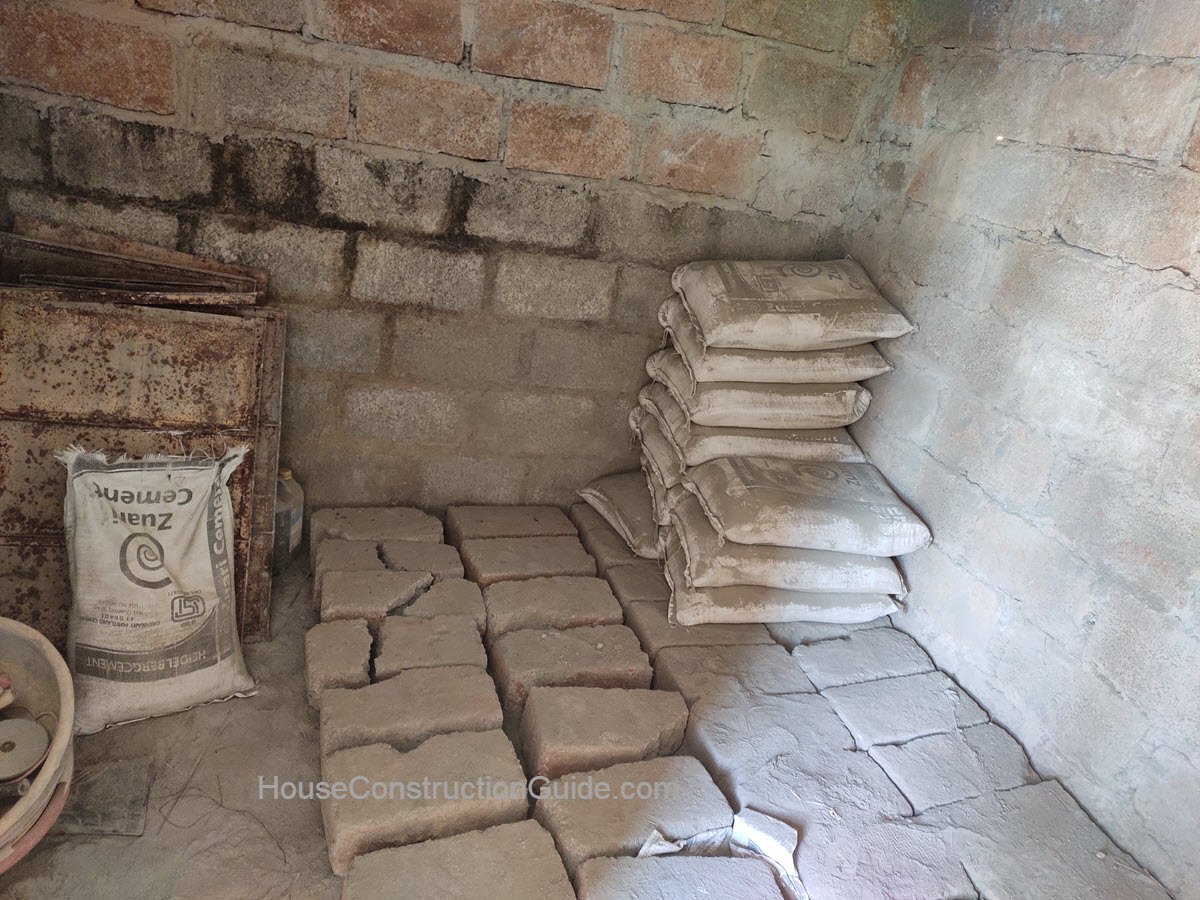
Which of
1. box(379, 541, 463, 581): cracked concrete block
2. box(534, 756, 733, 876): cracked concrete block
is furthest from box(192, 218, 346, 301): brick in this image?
box(534, 756, 733, 876): cracked concrete block

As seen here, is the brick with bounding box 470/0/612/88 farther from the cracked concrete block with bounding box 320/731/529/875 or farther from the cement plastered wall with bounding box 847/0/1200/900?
the cracked concrete block with bounding box 320/731/529/875

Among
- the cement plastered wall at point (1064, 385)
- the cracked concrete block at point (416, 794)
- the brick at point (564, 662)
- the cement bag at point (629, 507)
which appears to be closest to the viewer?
the cracked concrete block at point (416, 794)

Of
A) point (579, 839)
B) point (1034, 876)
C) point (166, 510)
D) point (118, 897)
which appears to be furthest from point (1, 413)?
point (1034, 876)

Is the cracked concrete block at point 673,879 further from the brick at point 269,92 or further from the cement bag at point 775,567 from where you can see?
the brick at point 269,92

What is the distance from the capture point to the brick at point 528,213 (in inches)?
98.1

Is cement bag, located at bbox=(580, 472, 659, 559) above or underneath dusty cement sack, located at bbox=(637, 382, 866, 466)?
underneath

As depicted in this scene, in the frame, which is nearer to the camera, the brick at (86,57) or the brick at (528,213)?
the brick at (86,57)

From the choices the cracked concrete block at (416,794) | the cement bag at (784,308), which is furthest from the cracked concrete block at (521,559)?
the cement bag at (784,308)

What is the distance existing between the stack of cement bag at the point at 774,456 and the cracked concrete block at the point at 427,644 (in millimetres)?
605

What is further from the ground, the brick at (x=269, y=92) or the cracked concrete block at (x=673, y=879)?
the brick at (x=269, y=92)

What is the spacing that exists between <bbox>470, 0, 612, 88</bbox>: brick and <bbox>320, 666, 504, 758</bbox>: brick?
5.70 feet

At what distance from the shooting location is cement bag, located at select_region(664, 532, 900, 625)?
92.0 inches

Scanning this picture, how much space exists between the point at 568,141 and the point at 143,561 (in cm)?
169

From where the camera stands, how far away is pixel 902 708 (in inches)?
85.7
